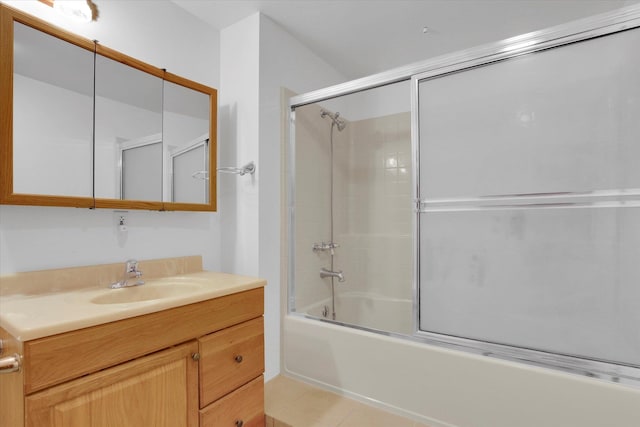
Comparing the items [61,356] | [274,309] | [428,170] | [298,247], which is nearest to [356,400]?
[274,309]

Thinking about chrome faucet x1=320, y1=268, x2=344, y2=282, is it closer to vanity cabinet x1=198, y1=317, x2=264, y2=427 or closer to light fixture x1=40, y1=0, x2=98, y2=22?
vanity cabinet x1=198, y1=317, x2=264, y2=427

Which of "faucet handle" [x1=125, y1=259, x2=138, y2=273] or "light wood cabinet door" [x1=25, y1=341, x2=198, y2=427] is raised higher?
"faucet handle" [x1=125, y1=259, x2=138, y2=273]

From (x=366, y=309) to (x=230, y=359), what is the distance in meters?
1.42

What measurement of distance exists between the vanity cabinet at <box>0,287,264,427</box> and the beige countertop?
3 cm

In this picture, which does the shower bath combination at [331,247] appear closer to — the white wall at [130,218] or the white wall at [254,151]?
the white wall at [254,151]

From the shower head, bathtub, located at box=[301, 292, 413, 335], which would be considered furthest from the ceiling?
bathtub, located at box=[301, 292, 413, 335]

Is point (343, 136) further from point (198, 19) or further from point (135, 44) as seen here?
point (135, 44)

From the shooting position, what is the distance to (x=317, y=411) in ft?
5.62

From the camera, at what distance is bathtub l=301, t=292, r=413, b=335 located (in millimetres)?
2321

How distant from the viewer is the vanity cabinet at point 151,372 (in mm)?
889

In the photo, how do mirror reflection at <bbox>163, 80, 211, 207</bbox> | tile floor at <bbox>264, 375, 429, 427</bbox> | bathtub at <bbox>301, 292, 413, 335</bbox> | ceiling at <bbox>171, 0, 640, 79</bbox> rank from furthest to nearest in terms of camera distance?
1. bathtub at <bbox>301, 292, 413, 335</bbox>
2. ceiling at <bbox>171, 0, 640, 79</bbox>
3. mirror reflection at <bbox>163, 80, 211, 207</bbox>
4. tile floor at <bbox>264, 375, 429, 427</bbox>

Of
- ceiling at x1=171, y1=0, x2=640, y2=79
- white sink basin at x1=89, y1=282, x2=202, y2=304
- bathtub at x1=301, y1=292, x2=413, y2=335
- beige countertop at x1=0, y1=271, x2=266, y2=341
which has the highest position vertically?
ceiling at x1=171, y1=0, x2=640, y2=79

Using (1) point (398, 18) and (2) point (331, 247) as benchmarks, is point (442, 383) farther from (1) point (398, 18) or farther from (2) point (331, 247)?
(1) point (398, 18)

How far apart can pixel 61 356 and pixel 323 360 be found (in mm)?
1341
